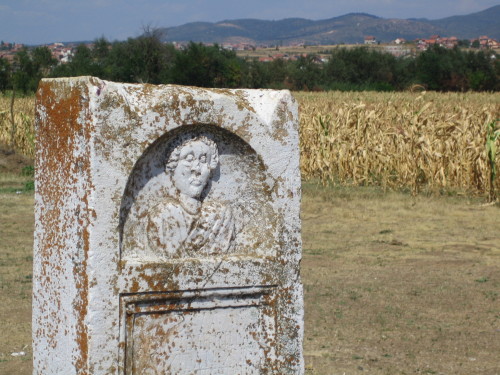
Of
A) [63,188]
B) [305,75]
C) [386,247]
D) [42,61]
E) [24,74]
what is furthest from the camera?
[305,75]

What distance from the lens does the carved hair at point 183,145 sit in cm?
358

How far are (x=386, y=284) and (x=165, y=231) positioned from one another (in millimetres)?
5138

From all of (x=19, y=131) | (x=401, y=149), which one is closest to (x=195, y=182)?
(x=401, y=149)

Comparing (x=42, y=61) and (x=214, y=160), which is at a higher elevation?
(x=42, y=61)

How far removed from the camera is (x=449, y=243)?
1040 centimetres

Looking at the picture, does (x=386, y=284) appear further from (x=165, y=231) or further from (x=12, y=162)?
(x=12, y=162)

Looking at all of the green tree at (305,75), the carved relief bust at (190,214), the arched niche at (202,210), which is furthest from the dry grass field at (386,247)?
the green tree at (305,75)

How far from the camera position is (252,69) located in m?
51.5

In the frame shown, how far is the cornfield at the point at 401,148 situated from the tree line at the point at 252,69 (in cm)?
2395

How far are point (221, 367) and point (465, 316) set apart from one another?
4.09 metres

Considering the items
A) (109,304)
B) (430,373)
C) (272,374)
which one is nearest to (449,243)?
(430,373)

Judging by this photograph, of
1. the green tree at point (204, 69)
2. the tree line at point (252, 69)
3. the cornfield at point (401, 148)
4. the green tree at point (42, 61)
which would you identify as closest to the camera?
the cornfield at point (401, 148)

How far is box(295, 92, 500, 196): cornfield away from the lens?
13.9 metres

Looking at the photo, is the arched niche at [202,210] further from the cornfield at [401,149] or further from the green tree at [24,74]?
the green tree at [24,74]
